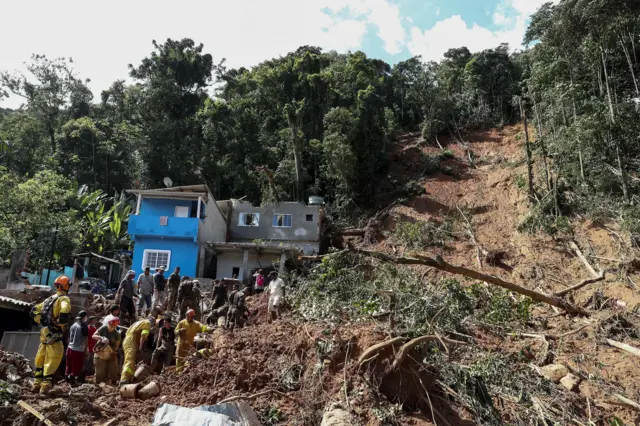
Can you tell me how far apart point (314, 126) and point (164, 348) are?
23.2 m

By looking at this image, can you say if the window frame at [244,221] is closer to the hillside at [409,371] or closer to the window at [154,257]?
the window at [154,257]

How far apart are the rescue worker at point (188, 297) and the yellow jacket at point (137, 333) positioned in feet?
10.7

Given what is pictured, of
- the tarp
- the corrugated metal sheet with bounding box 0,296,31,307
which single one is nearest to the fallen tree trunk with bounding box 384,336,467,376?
the tarp

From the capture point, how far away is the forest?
20.4 metres

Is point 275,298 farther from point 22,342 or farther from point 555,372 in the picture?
point 555,372

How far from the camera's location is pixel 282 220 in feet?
83.0

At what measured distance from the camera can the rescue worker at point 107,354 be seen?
786cm

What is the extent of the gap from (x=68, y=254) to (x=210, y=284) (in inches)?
417

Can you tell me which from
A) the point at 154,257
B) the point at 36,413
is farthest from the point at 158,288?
the point at 154,257

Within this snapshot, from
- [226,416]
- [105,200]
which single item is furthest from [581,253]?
[105,200]

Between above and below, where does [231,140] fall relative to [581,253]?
above

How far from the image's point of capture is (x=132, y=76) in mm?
31531

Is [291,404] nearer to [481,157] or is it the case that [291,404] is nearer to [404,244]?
[404,244]

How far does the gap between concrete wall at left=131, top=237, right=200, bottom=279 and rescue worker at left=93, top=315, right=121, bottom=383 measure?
42.9 feet
